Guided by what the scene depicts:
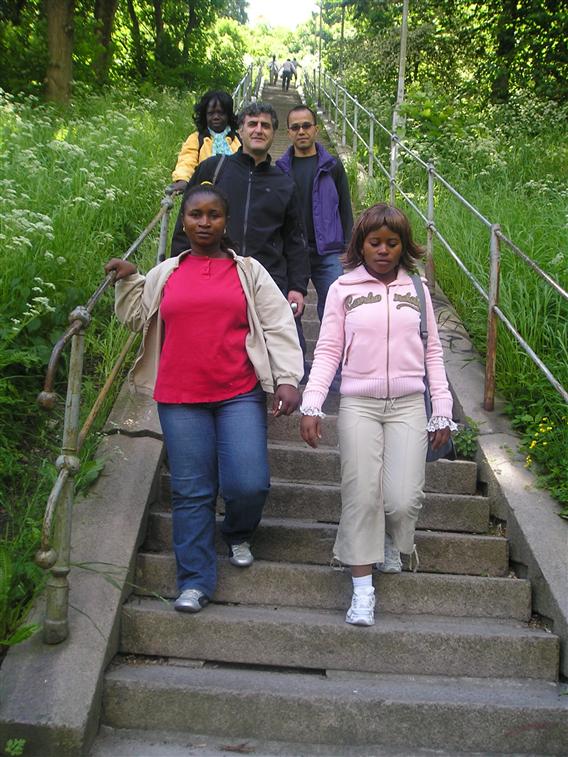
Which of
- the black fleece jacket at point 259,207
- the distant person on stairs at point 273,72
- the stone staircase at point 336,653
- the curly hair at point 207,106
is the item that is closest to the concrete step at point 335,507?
the stone staircase at point 336,653

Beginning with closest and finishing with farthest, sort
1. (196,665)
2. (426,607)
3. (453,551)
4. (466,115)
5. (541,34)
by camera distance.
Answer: (196,665) → (426,607) → (453,551) → (466,115) → (541,34)

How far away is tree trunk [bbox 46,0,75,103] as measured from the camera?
12500mm

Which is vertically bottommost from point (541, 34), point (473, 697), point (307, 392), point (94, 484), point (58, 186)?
point (473, 697)

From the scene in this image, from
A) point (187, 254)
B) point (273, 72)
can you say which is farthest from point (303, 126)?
point (273, 72)

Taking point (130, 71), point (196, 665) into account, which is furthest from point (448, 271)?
point (130, 71)

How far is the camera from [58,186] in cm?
695

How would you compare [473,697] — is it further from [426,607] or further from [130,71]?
[130,71]

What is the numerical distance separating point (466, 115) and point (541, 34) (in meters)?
4.29

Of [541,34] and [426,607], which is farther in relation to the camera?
[541,34]

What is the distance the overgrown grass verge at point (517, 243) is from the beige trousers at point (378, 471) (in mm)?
858

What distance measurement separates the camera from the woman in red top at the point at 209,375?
3.45 metres

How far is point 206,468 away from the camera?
11.4 feet

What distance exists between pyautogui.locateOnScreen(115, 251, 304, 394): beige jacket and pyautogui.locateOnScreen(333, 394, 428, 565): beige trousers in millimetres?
347

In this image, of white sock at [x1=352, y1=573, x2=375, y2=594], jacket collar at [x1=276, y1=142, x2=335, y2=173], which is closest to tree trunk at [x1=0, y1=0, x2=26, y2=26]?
jacket collar at [x1=276, y1=142, x2=335, y2=173]
